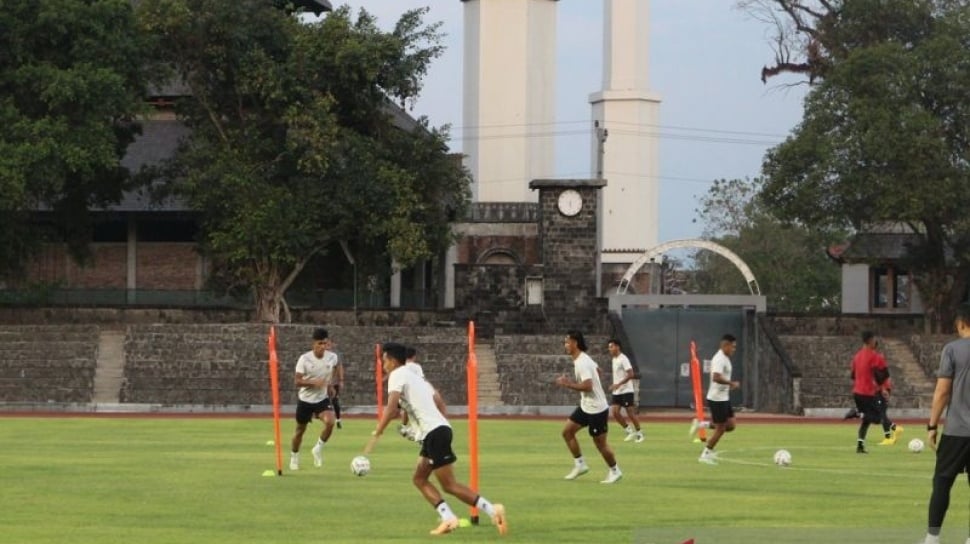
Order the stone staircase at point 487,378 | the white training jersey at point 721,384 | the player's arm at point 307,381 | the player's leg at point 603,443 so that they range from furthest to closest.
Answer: the stone staircase at point 487,378, the white training jersey at point 721,384, the player's arm at point 307,381, the player's leg at point 603,443

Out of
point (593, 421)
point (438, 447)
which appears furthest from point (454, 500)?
point (438, 447)

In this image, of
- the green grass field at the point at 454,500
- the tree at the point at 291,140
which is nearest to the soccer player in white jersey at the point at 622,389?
the green grass field at the point at 454,500

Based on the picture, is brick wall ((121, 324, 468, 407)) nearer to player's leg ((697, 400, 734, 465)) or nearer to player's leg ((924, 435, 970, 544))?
player's leg ((697, 400, 734, 465))

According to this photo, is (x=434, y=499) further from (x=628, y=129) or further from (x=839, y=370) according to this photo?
(x=628, y=129)

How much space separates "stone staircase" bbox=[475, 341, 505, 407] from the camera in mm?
54312

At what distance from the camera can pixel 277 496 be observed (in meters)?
23.2

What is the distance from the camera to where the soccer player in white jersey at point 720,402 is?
30000 millimetres

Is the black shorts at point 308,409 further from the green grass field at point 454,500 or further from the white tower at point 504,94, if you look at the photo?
the white tower at point 504,94

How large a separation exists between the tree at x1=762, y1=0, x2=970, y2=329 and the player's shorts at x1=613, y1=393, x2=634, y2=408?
80.8 feet

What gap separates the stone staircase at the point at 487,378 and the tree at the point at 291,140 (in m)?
3.92

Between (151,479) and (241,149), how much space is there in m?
37.3

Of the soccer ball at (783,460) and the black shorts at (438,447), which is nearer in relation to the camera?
the black shorts at (438,447)

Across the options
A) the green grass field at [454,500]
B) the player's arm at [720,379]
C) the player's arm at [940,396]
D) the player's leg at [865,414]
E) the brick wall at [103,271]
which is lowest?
the green grass field at [454,500]

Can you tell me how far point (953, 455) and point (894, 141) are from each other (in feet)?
146
